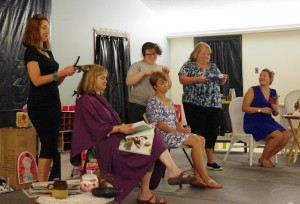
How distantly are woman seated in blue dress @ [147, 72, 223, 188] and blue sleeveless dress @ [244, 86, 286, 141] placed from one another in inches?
56.0

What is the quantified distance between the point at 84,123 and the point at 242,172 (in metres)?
2.23

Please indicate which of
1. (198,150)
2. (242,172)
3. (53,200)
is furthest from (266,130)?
(53,200)

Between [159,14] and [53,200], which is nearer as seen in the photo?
[53,200]

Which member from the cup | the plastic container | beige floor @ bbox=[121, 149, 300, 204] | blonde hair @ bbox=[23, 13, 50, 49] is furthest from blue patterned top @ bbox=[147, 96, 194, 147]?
the cup

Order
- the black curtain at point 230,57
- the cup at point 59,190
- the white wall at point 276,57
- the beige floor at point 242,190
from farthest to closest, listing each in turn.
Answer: the black curtain at point 230,57 < the white wall at point 276,57 < the beige floor at point 242,190 < the cup at point 59,190

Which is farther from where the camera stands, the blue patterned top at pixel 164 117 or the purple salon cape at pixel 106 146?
the blue patterned top at pixel 164 117

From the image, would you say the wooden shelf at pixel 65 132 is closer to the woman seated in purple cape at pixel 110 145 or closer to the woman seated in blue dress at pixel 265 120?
the woman seated in purple cape at pixel 110 145

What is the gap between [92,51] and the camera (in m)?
6.11

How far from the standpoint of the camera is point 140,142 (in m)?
2.96

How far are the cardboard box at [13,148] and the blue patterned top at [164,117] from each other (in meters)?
1.12

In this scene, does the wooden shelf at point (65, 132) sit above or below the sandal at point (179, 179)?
above

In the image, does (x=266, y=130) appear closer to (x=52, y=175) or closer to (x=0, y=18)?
(x=52, y=175)

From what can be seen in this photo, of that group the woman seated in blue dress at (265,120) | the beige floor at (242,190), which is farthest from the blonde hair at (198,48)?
the beige floor at (242,190)

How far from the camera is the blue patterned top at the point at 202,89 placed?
14.3ft
